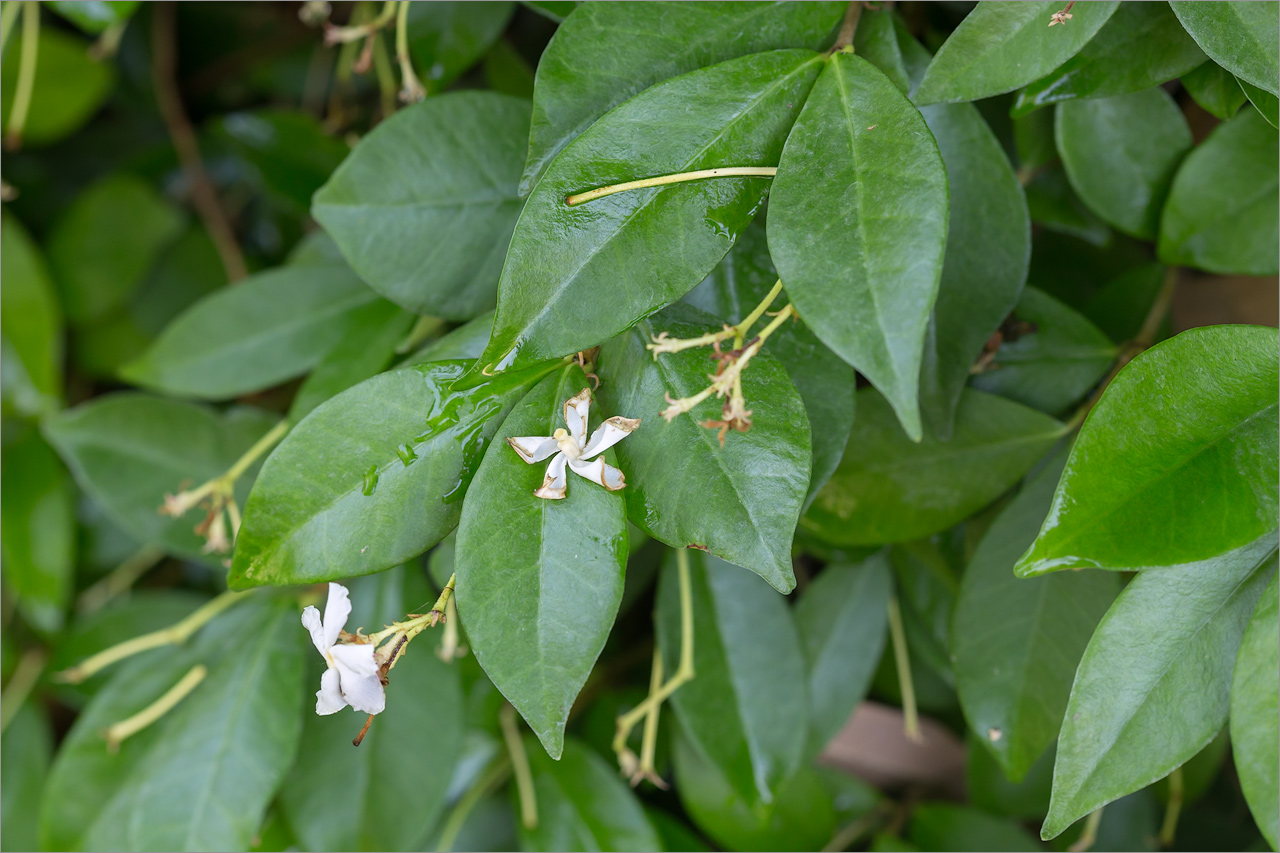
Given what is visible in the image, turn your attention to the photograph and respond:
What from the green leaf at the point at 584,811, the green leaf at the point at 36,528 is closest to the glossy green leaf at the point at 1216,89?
the green leaf at the point at 584,811

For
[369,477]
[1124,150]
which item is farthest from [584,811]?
[1124,150]

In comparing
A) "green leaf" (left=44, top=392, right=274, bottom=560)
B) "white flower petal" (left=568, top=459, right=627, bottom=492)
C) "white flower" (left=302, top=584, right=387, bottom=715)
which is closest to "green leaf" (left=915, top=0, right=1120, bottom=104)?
"white flower petal" (left=568, top=459, right=627, bottom=492)

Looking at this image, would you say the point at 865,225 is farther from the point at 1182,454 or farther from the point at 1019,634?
the point at 1019,634

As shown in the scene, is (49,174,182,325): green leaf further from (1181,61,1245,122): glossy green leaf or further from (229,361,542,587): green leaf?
(1181,61,1245,122): glossy green leaf

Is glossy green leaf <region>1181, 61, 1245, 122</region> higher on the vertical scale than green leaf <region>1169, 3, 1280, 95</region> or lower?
lower

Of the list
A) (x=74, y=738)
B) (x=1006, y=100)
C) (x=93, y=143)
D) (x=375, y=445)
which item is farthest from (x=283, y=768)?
(x=93, y=143)
